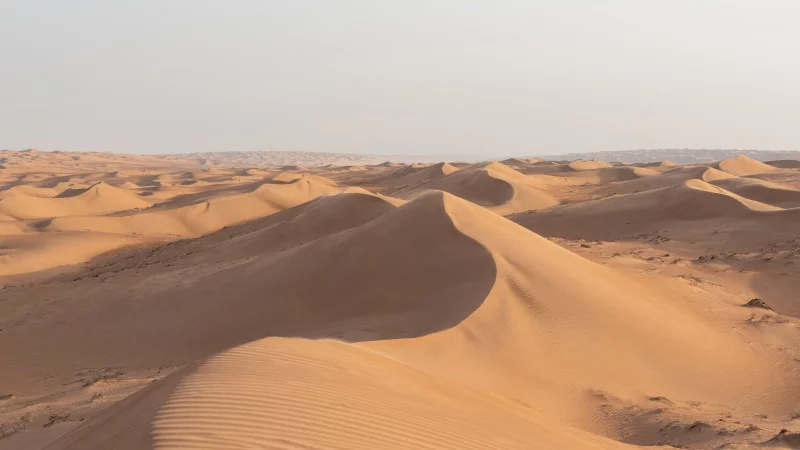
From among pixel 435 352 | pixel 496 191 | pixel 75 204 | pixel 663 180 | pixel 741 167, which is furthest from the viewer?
pixel 741 167

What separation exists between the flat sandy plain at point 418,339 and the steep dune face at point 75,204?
51.9 feet

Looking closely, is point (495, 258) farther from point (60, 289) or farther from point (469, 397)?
point (60, 289)

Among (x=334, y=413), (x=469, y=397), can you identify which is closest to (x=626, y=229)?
(x=469, y=397)

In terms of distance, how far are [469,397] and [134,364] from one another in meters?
6.94

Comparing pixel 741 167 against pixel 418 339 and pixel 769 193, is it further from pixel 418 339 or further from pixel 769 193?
pixel 418 339

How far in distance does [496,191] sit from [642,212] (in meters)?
10.9

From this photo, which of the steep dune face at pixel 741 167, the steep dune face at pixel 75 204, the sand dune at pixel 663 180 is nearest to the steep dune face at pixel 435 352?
the sand dune at pixel 663 180

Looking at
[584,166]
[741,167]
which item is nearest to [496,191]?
[584,166]

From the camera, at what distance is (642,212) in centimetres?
2377

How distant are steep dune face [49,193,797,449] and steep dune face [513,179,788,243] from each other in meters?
10.0

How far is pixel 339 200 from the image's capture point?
22141mm

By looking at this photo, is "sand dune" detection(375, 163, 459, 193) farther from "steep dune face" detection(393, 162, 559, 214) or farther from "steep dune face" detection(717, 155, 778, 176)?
"steep dune face" detection(717, 155, 778, 176)

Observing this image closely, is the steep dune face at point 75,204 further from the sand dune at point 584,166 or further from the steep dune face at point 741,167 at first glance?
the steep dune face at point 741,167

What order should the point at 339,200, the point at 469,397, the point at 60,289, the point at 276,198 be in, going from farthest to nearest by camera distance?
the point at 276,198
the point at 339,200
the point at 60,289
the point at 469,397
